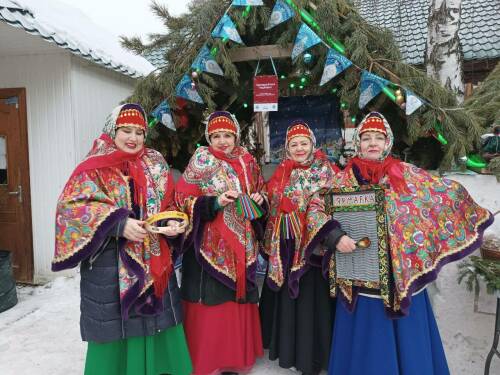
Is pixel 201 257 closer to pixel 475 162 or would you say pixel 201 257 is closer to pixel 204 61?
pixel 204 61

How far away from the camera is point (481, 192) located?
3033 millimetres

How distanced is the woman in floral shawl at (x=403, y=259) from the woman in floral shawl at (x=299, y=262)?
311mm

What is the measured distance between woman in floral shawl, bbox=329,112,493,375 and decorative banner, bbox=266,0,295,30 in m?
1.27

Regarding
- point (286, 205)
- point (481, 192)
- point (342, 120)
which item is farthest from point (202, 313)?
point (342, 120)

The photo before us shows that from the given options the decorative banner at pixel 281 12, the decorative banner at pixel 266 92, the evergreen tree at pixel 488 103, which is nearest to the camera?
the decorative banner at pixel 281 12

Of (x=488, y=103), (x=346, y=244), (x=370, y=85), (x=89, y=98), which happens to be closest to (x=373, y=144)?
(x=346, y=244)

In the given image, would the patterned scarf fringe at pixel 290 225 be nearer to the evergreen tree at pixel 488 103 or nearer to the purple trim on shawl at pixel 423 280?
the purple trim on shawl at pixel 423 280

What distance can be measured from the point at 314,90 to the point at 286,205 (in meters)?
2.37

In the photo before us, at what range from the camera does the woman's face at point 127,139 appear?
2451mm

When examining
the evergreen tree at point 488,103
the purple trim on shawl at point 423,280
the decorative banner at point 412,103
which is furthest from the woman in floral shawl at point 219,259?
the evergreen tree at point 488,103

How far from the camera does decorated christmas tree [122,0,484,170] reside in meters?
2.98

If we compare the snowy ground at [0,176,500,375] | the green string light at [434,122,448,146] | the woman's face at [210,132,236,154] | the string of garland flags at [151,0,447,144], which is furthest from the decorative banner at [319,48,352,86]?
the snowy ground at [0,176,500,375]

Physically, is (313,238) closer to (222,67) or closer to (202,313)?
(202,313)

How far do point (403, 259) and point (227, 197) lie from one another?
1154 mm
